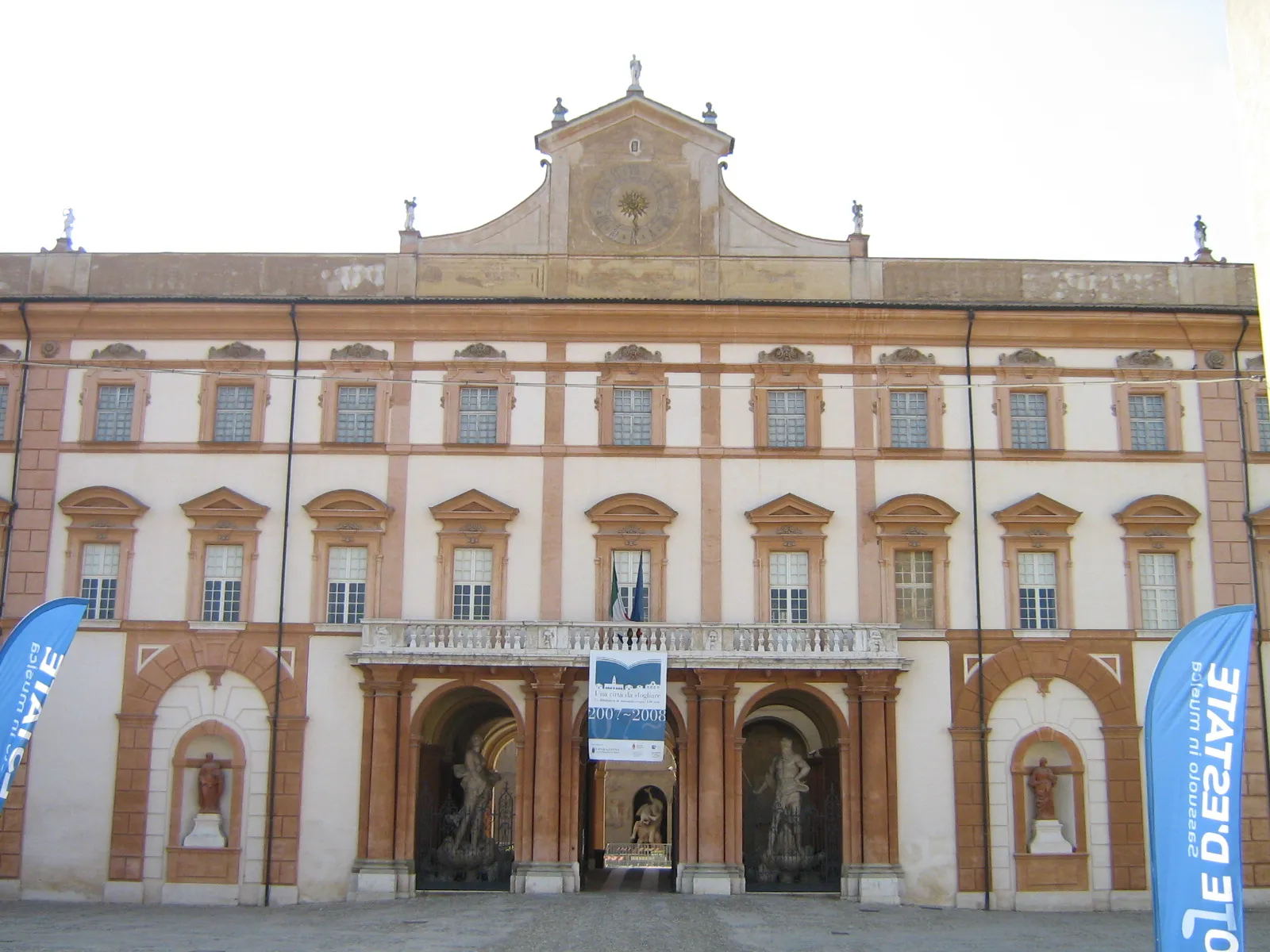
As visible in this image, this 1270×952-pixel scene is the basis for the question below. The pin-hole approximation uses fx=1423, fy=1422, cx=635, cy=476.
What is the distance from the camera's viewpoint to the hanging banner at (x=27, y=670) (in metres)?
23.3

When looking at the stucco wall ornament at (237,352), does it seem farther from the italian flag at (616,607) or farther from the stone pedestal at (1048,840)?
the stone pedestal at (1048,840)

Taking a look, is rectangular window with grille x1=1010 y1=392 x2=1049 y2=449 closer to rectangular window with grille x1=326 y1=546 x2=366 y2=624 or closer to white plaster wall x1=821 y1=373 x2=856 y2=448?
white plaster wall x1=821 y1=373 x2=856 y2=448

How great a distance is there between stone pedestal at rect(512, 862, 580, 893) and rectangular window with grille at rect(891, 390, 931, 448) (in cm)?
1328

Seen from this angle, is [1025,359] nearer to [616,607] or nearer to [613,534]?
[613,534]

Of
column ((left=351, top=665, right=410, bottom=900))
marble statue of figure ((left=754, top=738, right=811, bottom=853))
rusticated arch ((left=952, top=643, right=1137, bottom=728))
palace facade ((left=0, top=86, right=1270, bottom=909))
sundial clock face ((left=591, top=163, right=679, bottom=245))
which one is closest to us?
column ((left=351, top=665, right=410, bottom=900))

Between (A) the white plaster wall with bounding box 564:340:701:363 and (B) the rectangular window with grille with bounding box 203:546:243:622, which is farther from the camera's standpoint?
(A) the white plaster wall with bounding box 564:340:701:363

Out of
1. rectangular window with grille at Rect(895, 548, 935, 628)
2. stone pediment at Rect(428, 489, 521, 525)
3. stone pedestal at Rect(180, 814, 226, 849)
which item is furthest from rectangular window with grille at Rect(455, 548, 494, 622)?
rectangular window with grille at Rect(895, 548, 935, 628)

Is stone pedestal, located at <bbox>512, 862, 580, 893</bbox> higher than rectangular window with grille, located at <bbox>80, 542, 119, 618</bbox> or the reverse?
the reverse

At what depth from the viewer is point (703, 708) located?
3431 cm

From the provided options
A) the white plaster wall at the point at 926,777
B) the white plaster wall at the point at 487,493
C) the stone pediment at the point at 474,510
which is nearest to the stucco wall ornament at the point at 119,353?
the white plaster wall at the point at 487,493

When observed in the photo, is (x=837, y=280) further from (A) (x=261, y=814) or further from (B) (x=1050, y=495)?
(A) (x=261, y=814)

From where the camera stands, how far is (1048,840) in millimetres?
34000

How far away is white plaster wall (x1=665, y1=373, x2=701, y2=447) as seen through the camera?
36031 mm

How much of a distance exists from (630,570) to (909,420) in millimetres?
8112
